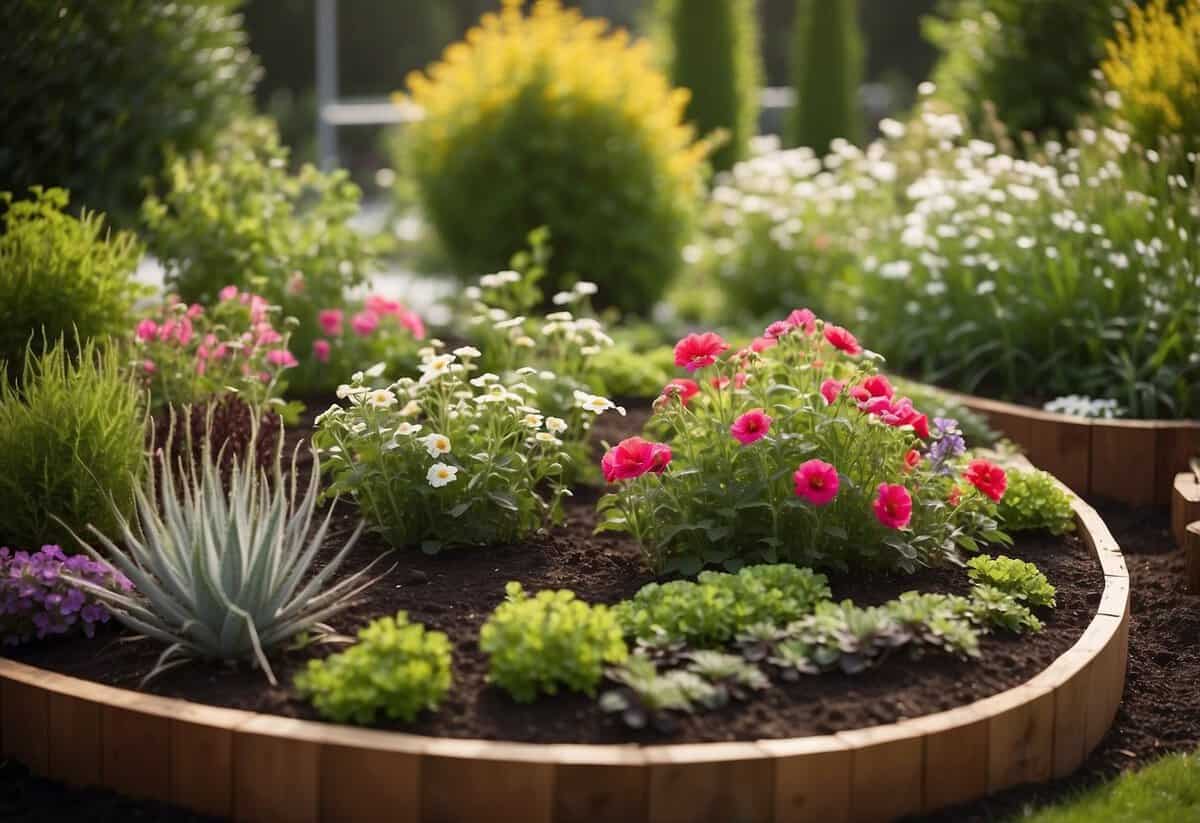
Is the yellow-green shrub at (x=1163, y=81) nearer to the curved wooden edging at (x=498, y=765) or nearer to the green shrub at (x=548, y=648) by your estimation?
the curved wooden edging at (x=498, y=765)

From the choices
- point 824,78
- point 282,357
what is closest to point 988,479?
point 282,357

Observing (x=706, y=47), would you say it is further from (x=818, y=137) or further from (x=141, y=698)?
(x=141, y=698)

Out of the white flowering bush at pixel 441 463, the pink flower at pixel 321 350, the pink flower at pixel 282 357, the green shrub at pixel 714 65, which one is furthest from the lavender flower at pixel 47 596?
the green shrub at pixel 714 65

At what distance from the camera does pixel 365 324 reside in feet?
19.6

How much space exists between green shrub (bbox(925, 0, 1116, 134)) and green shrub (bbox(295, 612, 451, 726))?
19.6ft

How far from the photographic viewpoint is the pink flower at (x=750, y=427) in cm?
388

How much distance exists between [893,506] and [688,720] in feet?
3.13

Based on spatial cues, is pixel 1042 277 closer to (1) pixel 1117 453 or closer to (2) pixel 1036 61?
(1) pixel 1117 453

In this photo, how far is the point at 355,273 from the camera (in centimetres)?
618

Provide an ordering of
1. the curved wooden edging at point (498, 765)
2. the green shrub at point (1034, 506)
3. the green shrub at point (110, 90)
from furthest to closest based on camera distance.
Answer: the green shrub at point (110, 90), the green shrub at point (1034, 506), the curved wooden edging at point (498, 765)

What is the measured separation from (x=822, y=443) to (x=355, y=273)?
269 centimetres

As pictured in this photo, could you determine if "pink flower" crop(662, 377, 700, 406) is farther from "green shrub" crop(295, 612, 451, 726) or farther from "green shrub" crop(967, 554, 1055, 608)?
Answer: "green shrub" crop(295, 612, 451, 726)

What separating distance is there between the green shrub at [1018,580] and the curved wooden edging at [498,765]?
0.48m

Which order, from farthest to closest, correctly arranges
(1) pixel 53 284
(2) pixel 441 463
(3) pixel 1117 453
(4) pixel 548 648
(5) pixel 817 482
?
(3) pixel 1117 453 < (1) pixel 53 284 < (2) pixel 441 463 < (5) pixel 817 482 < (4) pixel 548 648
